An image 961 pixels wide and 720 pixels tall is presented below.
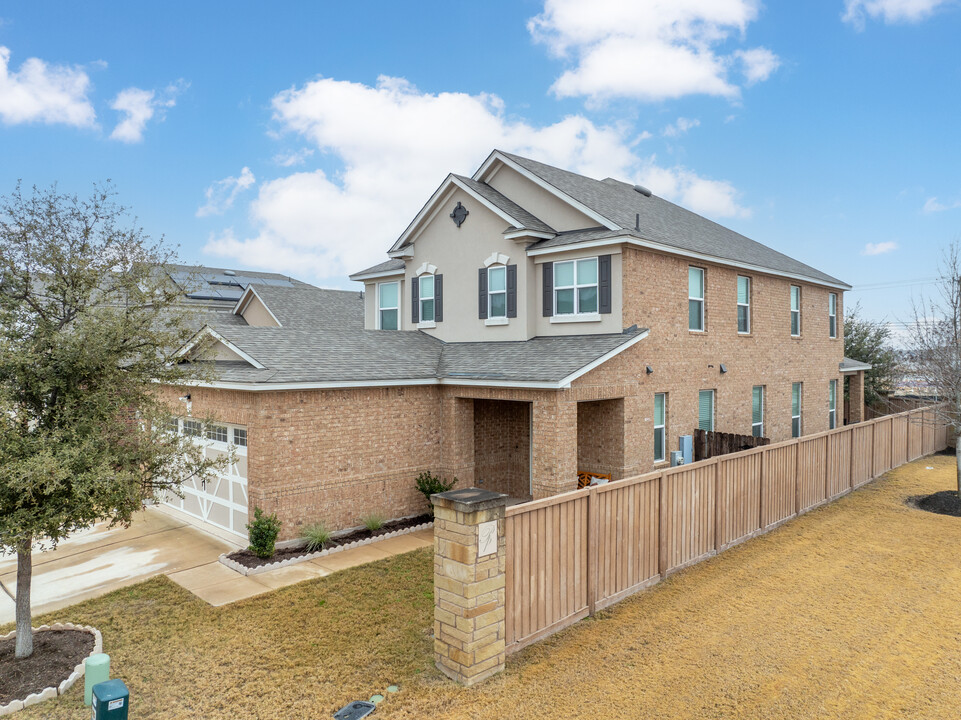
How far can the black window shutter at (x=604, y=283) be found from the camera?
46.5 feet

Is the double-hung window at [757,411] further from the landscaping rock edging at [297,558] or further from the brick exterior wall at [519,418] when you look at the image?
the landscaping rock edging at [297,558]

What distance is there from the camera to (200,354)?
7480 millimetres

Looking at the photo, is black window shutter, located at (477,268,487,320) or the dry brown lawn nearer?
the dry brown lawn

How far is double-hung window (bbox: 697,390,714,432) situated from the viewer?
16516mm

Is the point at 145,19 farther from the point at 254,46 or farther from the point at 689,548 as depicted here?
the point at 689,548

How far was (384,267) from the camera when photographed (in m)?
19.9

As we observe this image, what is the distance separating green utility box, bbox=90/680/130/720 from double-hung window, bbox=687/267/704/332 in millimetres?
14437

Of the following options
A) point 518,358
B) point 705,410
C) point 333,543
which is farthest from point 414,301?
point 705,410

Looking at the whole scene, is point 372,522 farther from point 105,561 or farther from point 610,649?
point 610,649

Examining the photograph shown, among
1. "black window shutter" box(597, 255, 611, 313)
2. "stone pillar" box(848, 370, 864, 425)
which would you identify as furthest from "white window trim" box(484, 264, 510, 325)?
"stone pillar" box(848, 370, 864, 425)

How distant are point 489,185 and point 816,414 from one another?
14.8 metres

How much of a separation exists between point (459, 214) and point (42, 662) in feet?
44.1

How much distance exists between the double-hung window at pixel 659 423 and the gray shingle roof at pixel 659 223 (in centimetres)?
395

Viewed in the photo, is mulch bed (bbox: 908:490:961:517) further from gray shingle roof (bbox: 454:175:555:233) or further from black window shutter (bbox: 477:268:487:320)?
black window shutter (bbox: 477:268:487:320)
